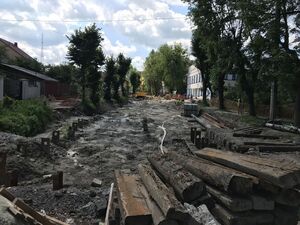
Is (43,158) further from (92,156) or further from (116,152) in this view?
(116,152)

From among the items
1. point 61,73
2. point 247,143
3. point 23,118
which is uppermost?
point 61,73

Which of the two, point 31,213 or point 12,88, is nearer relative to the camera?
point 31,213

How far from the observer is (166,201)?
5902 mm

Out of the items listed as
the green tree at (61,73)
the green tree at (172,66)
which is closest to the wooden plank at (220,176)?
the green tree at (61,73)

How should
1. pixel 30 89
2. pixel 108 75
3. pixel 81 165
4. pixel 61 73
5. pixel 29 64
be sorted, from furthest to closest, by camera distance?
pixel 61 73, pixel 29 64, pixel 108 75, pixel 30 89, pixel 81 165

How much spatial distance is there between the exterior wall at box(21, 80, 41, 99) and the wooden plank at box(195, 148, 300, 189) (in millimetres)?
34574

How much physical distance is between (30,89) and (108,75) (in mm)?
19201

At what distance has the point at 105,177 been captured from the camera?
13211mm

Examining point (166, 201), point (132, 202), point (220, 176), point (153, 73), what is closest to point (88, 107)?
point (132, 202)

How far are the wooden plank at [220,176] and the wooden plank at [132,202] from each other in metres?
0.99

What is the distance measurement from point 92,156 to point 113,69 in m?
45.7

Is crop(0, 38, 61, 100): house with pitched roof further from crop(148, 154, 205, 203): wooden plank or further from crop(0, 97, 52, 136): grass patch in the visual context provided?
crop(148, 154, 205, 203): wooden plank

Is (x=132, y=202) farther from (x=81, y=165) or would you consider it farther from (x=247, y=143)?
(x=247, y=143)

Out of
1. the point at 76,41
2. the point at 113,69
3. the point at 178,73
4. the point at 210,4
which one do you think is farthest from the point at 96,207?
the point at 178,73
